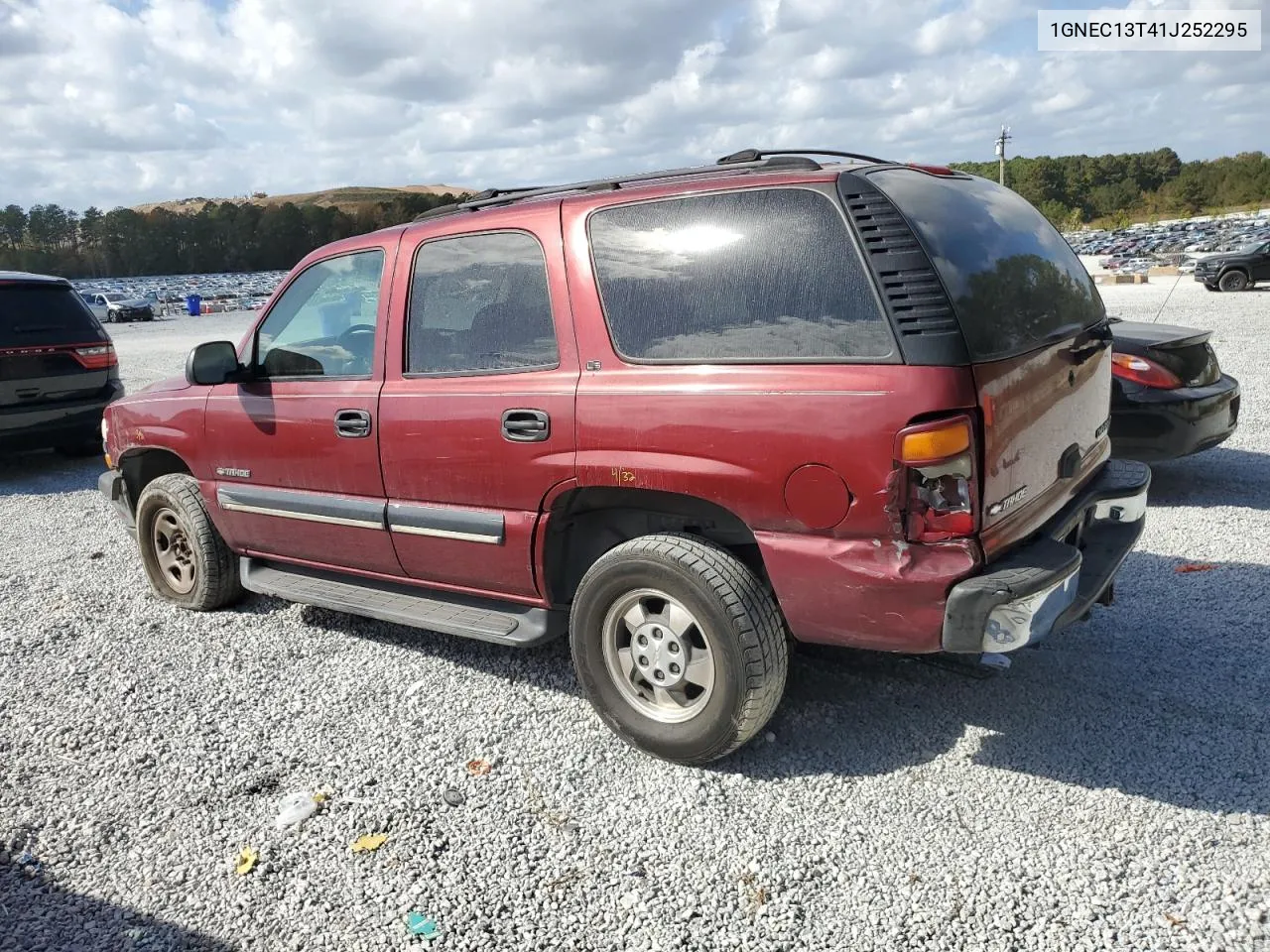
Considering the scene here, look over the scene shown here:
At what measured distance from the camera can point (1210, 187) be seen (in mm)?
100750

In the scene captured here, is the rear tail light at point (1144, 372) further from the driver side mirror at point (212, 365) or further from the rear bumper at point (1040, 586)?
the driver side mirror at point (212, 365)

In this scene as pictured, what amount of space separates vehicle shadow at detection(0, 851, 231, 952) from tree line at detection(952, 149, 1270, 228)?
3745 inches

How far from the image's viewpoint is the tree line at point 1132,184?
96.9m

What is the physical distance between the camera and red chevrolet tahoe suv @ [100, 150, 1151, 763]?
283 centimetres

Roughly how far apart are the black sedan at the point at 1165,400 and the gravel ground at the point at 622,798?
137cm

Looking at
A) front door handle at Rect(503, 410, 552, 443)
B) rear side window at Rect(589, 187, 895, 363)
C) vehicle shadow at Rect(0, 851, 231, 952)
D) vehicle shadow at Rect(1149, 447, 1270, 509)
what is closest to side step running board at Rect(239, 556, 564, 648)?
front door handle at Rect(503, 410, 552, 443)

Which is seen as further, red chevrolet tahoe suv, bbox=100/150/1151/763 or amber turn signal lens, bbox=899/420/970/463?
red chevrolet tahoe suv, bbox=100/150/1151/763

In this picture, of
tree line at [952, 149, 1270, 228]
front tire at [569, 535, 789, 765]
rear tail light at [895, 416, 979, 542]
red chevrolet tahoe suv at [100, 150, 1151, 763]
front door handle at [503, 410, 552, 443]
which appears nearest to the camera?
rear tail light at [895, 416, 979, 542]

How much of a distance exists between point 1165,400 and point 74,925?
6175mm

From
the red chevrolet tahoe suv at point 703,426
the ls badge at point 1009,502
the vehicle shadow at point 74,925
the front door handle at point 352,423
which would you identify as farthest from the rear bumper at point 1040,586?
the front door handle at point 352,423

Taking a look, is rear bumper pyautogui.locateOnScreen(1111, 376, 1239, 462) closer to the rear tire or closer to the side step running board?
the side step running board

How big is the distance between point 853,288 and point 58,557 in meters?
5.93

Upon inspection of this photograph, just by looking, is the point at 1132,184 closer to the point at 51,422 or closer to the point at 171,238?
the point at 171,238

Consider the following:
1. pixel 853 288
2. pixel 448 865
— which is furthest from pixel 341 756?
pixel 853 288
